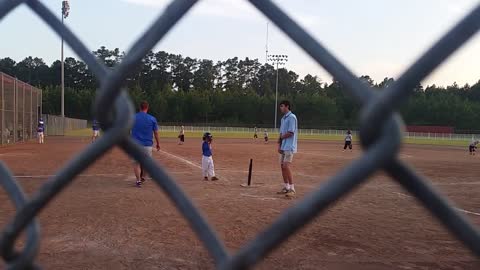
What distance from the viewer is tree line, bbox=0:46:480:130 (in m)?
72.2

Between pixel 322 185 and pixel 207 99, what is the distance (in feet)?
276

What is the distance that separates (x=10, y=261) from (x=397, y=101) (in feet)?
3.50

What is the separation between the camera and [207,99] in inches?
3324

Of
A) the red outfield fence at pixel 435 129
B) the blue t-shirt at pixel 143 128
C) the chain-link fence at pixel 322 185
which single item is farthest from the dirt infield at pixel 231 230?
the red outfield fence at pixel 435 129

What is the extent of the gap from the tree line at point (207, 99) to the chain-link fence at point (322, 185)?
194ft

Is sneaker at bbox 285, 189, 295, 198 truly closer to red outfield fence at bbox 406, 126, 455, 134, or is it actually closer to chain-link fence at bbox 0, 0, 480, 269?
chain-link fence at bbox 0, 0, 480, 269

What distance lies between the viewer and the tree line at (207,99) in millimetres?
72188

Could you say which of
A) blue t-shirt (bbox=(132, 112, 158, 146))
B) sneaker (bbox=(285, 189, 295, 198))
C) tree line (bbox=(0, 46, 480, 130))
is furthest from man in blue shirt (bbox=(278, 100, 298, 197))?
tree line (bbox=(0, 46, 480, 130))

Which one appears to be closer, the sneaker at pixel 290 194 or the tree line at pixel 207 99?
the sneaker at pixel 290 194

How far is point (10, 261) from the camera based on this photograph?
1320 mm

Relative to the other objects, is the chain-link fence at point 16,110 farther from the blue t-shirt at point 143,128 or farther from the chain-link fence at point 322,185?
the chain-link fence at point 322,185

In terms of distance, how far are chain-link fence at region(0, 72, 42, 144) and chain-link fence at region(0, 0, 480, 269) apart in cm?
2881

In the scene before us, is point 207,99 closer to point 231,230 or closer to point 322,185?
point 231,230

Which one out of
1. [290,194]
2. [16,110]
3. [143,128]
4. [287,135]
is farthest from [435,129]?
[143,128]
